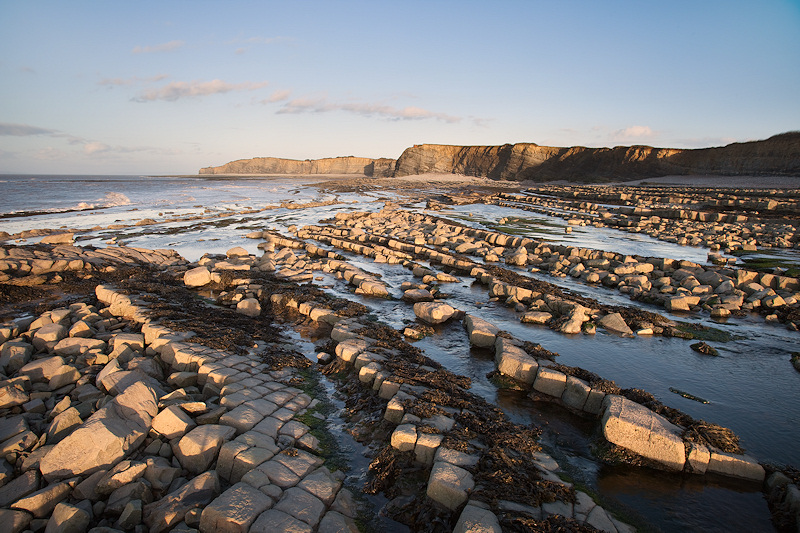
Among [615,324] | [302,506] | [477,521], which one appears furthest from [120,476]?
[615,324]

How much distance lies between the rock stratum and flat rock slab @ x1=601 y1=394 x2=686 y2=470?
7799 cm

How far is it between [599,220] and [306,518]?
107ft

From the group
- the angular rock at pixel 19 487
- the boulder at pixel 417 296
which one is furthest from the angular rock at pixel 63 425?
the boulder at pixel 417 296

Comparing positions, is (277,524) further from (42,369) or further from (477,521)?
(42,369)

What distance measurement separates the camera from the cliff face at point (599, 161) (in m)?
59.9

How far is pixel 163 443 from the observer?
16.1 ft

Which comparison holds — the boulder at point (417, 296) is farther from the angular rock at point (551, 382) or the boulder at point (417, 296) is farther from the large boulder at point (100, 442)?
the large boulder at point (100, 442)

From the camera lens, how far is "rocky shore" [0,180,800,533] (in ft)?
13.5

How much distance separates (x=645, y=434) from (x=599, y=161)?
90409 millimetres

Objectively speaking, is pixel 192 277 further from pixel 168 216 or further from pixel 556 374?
pixel 168 216

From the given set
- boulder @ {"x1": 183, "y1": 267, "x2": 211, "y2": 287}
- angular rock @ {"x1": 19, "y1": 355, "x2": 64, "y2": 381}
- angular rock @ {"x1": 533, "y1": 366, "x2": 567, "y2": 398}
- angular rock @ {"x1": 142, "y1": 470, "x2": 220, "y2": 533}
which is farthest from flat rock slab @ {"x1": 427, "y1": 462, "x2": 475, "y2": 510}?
boulder @ {"x1": 183, "y1": 267, "x2": 211, "y2": 287}

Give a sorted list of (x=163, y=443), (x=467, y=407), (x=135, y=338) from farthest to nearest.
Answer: (x=135, y=338) < (x=467, y=407) < (x=163, y=443)

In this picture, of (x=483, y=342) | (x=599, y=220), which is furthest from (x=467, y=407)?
(x=599, y=220)

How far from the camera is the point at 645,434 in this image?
17.6ft
